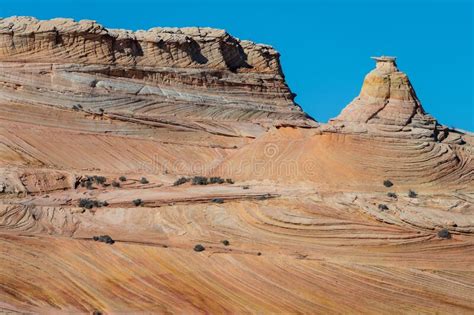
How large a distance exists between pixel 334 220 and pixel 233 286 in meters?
4.90

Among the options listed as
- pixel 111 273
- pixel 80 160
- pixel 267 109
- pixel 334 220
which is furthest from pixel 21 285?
pixel 267 109

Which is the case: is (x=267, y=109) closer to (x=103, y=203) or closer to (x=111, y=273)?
(x=103, y=203)

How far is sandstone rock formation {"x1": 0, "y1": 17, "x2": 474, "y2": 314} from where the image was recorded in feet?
166

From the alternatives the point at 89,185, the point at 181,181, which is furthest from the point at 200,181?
the point at 89,185

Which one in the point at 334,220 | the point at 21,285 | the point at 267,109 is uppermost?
the point at 267,109

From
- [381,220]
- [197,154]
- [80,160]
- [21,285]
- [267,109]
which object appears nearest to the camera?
[21,285]

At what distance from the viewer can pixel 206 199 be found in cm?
5669

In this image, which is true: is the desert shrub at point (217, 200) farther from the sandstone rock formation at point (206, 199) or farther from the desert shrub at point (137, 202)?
the desert shrub at point (137, 202)

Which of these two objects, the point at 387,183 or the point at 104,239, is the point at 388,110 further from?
the point at 104,239

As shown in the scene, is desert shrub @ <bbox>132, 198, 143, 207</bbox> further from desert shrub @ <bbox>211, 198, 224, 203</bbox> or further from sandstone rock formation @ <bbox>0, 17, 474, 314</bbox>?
desert shrub @ <bbox>211, 198, 224, 203</bbox>

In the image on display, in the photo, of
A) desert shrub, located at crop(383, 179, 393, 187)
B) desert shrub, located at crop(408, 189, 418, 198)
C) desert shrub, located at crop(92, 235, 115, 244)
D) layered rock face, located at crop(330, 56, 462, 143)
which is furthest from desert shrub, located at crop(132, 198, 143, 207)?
desert shrub, located at crop(408, 189, 418, 198)

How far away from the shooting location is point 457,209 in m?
55.4

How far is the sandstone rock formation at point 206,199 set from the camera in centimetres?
5062

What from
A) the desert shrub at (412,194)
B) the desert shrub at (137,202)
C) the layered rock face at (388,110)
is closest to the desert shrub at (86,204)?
the desert shrub at (137,202)
